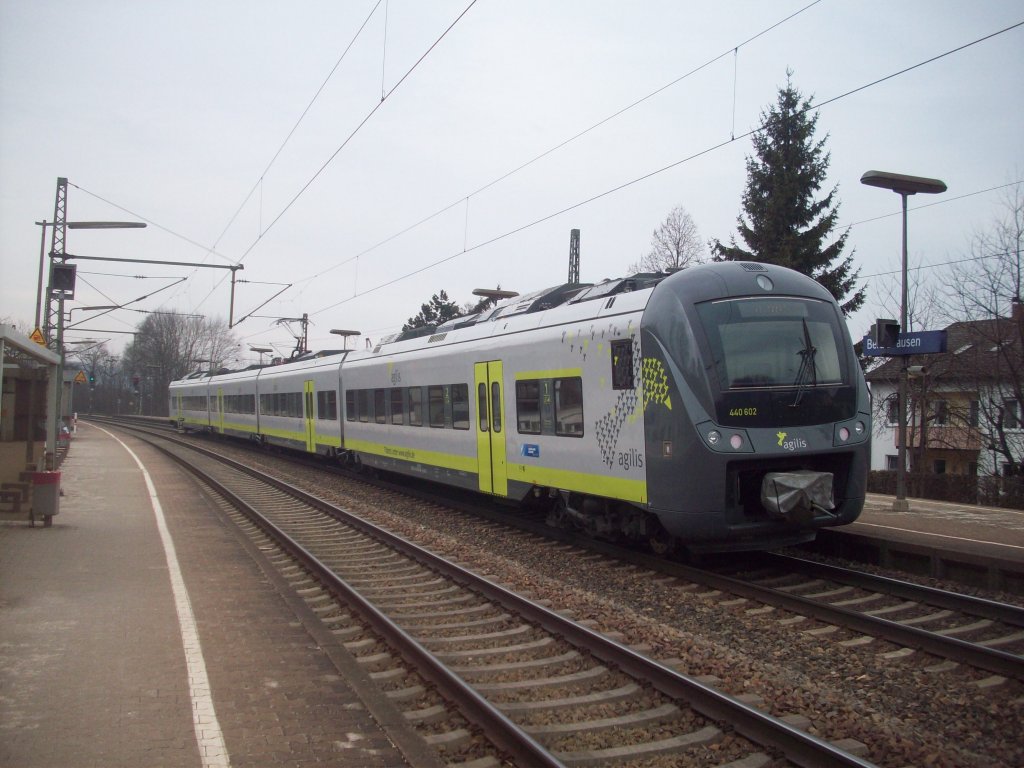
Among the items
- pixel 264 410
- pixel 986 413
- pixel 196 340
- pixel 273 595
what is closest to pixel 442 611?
pixel 273 595

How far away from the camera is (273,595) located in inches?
325

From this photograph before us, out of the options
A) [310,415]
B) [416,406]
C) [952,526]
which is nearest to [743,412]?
[952,526]

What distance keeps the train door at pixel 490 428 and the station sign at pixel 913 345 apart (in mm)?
5838

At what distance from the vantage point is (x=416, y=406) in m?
15.3

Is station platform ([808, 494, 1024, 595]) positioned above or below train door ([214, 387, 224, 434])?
below

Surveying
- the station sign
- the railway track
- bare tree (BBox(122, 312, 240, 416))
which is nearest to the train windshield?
the railway track

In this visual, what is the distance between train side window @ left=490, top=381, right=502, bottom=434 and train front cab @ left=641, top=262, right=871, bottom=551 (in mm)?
3758

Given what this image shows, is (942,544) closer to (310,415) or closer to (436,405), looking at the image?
(436,405)

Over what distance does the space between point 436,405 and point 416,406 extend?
1143mm

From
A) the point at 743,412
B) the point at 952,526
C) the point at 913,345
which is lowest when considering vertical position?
the point at 952,526

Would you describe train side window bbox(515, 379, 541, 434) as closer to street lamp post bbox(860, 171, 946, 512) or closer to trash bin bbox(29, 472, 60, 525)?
street lamp post bbox(860, 171, 946, 512)

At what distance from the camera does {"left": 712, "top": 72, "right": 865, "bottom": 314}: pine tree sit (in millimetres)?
28062

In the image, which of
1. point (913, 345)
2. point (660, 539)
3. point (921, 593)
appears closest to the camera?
point (921, 593)

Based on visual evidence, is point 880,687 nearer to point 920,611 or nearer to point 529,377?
point 920,611
